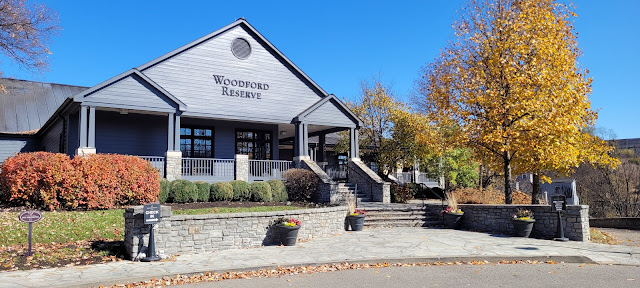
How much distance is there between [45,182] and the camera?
12.2m

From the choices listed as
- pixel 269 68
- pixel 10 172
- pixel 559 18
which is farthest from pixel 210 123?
pixel 559 18

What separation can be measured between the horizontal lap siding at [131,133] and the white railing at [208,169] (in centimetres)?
187

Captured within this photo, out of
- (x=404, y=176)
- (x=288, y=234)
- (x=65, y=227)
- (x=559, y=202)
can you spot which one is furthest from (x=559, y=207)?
(x=404, y=176)

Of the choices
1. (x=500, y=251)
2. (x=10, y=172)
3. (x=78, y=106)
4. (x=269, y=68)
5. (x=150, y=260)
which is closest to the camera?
(x=150, y=260)

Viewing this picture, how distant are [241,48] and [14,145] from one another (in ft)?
40.3

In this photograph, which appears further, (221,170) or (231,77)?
(231,77)

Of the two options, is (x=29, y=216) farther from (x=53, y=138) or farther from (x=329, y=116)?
(x=53, y=138)

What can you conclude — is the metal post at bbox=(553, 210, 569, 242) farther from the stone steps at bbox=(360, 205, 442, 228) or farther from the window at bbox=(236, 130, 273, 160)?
the window at bbox=(236, 130, 273, 160)

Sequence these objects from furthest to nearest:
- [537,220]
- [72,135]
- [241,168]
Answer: [241,168]
[72,135]
[537,220]

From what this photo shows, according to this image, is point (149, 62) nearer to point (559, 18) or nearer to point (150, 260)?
point (150, 260)

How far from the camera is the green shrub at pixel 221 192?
1538 cm

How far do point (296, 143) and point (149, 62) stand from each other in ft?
23.4

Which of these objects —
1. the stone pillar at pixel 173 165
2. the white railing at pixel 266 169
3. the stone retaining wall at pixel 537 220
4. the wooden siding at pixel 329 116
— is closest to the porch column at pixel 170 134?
the stone pillar at pixel 173 165

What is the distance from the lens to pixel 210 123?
21.2 metres
